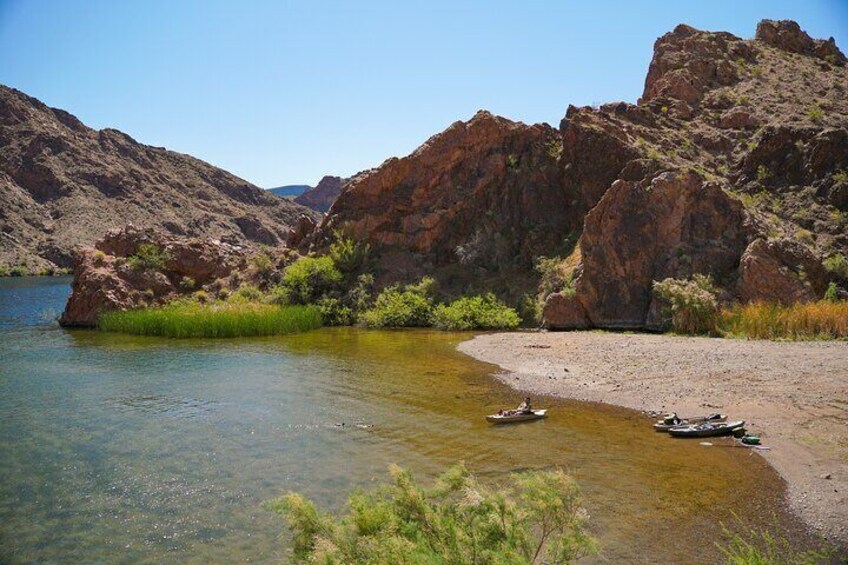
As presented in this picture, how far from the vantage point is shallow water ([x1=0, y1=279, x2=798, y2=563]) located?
903cm

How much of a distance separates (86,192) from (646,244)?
112 meters

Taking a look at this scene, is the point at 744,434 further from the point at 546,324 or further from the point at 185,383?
the point at 546,324

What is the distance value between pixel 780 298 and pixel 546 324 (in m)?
11.2

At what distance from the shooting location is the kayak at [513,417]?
1450cm

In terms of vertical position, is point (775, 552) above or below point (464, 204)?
below

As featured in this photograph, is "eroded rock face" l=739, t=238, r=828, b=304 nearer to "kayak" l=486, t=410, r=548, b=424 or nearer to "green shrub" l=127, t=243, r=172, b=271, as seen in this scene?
"kayak" l=486, t=410, r=548, b=424

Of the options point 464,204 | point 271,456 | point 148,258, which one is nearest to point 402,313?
point 464,204

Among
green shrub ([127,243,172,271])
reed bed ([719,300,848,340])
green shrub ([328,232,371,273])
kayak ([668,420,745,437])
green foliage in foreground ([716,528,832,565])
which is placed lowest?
green foliage in foreground ([716,528,832,565])

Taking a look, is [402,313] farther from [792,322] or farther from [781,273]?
[792,322]

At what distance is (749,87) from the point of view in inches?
1780

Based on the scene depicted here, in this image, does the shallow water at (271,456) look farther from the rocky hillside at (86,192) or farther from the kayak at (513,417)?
the rocky hillside at (86,192)

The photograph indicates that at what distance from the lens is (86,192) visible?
369 ft

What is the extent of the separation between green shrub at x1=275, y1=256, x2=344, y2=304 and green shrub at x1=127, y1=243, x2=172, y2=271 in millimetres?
8047

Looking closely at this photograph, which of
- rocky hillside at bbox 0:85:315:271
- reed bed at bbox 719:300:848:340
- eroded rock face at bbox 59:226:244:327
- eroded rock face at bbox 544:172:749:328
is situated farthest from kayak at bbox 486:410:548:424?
rocky hillside at bbox 0:85:315:271
